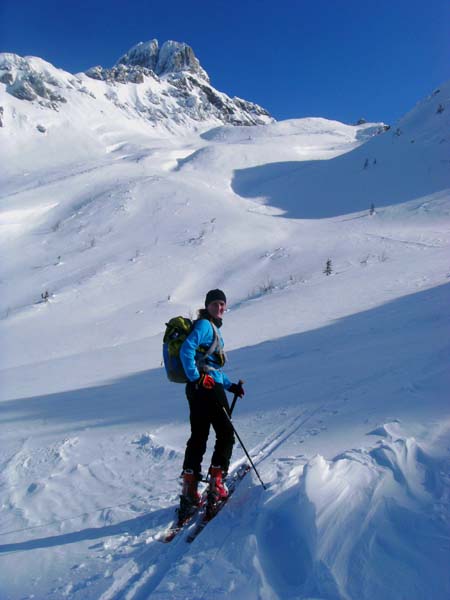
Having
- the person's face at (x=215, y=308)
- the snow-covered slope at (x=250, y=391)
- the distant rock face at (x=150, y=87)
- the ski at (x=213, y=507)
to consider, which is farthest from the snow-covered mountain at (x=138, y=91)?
the ski at (x=213, y=507)

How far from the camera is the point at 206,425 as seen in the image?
384 centimetres

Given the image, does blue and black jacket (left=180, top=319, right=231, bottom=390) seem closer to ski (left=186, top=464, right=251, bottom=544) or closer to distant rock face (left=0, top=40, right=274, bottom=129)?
ski (left=186, top=464, right=251, bottom=544)

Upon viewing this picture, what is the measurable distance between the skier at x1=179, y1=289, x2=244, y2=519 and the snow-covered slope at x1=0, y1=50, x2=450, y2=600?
0.29 metres

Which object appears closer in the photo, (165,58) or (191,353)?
(191,353)

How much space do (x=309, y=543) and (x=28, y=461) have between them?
3.90 metres

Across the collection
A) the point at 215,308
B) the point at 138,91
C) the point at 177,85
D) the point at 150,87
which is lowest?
the point at 215,308

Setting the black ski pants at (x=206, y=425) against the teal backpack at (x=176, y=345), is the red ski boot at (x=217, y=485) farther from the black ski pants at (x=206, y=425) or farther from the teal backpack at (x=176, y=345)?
the teal backpack at (x=176, y=345)

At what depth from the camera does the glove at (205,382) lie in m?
3.64

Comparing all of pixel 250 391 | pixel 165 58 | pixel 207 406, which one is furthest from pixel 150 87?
pixel 207 406

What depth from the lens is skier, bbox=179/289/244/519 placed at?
3.65 meters

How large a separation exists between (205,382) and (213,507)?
1.09 m

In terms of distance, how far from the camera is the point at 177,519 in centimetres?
358

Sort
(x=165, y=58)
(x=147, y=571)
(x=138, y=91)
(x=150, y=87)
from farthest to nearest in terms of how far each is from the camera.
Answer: (x=165, y=58) → (x=150, y=87) → (x=138, y=91) → (x=147, y=571)

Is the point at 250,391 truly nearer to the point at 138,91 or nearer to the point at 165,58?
the point at 138,91
